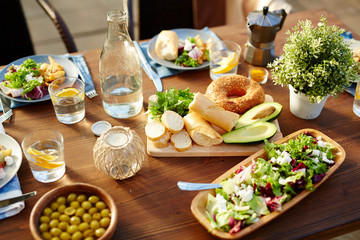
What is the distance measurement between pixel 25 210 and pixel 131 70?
2.31 feet

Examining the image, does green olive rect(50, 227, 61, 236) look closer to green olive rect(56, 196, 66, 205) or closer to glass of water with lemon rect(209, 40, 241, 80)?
green olive rect(56, 196, 66, 205)

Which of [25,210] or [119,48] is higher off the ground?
[119,48]

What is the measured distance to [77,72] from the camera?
5.66ft

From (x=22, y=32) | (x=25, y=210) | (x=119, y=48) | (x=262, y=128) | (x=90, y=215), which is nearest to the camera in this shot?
(x=90, y=215)

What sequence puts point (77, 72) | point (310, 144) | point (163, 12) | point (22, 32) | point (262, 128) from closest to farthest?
1. point (310, 144)
2. point (262, 128)
3. point (77, 72)
4. point (22, 32)
5. point (163, 12)

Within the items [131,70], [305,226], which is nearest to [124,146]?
[131,70]

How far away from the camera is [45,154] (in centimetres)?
120

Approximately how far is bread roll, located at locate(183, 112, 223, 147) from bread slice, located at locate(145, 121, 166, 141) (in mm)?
104

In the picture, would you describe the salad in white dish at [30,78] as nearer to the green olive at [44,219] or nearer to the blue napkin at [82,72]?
the blue napkin at [82,72]

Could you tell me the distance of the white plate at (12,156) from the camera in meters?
1.23

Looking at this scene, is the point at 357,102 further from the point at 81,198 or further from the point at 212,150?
the point at 81,198

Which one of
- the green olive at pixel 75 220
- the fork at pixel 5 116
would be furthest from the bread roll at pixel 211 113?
the fork at pixel 5 116

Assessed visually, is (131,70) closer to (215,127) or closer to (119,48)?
(119,48)

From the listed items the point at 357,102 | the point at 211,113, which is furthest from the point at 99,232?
the point at 357,102
